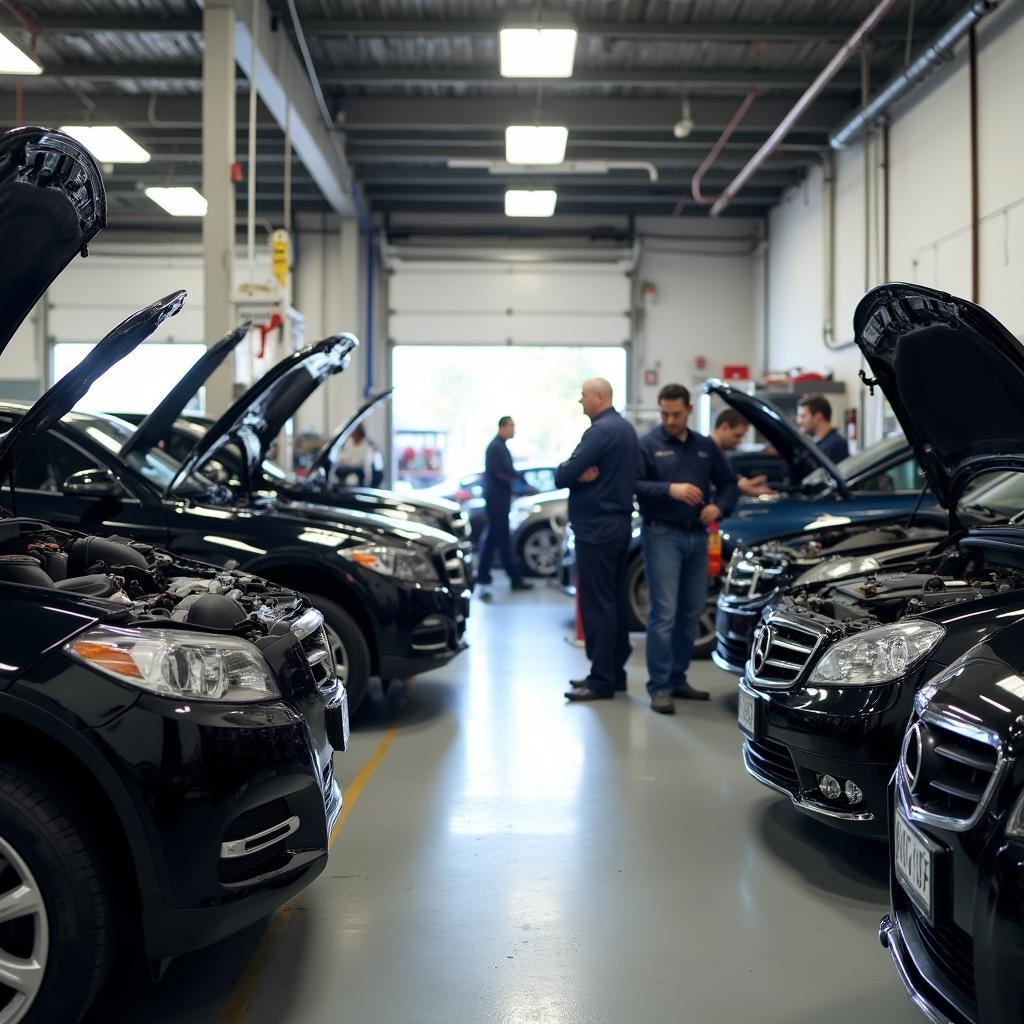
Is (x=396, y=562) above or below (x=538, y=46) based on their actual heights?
below

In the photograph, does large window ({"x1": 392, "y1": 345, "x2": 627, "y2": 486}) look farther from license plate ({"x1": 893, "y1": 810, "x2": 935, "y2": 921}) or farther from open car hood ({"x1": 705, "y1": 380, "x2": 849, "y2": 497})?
license plate ({"x1": 893, "y1": 810, "x2": 935, "y2": 921})

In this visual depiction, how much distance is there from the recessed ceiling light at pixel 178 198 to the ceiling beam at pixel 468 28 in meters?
3.09

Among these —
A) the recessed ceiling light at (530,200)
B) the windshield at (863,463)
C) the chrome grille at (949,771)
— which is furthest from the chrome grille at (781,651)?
the recessed ceiling light at (530,200)

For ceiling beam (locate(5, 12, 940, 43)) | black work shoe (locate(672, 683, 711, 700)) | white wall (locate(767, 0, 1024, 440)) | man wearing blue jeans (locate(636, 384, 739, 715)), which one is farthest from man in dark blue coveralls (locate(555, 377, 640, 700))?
ceiling beam (locate(5, 12, 940, 43))

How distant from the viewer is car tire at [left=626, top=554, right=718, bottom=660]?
686cm

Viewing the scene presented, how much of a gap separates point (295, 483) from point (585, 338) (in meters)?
10.3

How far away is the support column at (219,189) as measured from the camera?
8406 millimetres

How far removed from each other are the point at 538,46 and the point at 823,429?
3881 millimetres

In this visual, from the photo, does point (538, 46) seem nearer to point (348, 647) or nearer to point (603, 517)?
point (603, 517)

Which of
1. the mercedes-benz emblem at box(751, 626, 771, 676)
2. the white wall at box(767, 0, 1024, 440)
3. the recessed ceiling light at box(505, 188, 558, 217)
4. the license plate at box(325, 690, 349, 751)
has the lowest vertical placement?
the license plate at box(325, 690, 349, 751)

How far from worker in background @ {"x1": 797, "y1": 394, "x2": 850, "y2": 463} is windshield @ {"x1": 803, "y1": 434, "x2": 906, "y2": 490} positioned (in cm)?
99

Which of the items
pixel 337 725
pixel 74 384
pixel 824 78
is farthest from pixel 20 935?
pixel 824 78

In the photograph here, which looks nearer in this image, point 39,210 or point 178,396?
point 39,210

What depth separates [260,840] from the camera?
2.29 metres
